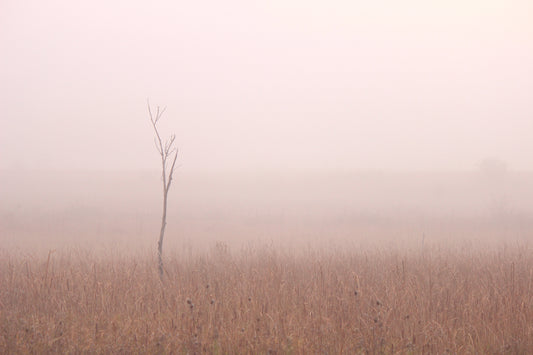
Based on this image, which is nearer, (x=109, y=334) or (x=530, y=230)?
(x=109, y=334)

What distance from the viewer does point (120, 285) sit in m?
6.29

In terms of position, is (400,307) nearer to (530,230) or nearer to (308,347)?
(308,347)

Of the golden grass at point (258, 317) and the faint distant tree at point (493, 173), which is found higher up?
the faint distant tree at point (493, 173)

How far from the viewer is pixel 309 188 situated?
42250mm

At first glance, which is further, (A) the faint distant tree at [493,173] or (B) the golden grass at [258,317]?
(A) the faint distant tree at [493,173]

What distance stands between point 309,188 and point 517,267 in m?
34.7

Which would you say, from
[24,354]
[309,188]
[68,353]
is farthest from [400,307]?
[309,188]

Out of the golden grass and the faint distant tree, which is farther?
the faint distant tree

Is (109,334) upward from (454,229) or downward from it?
upward

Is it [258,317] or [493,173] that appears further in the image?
[493,173]

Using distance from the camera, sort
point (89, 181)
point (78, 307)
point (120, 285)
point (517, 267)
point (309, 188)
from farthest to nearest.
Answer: point (89, 181) → point (309, 188) → point (517, 267) → point (120, 285) → point (78, 307)

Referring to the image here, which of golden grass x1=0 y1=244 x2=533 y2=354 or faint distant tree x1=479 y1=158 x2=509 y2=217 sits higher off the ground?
faint distant tree x1=479 y1=158 x2=509 y2=217

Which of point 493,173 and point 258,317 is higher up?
point 493,173

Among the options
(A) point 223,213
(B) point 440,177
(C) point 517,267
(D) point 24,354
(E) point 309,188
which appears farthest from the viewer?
(B) point 440,177
